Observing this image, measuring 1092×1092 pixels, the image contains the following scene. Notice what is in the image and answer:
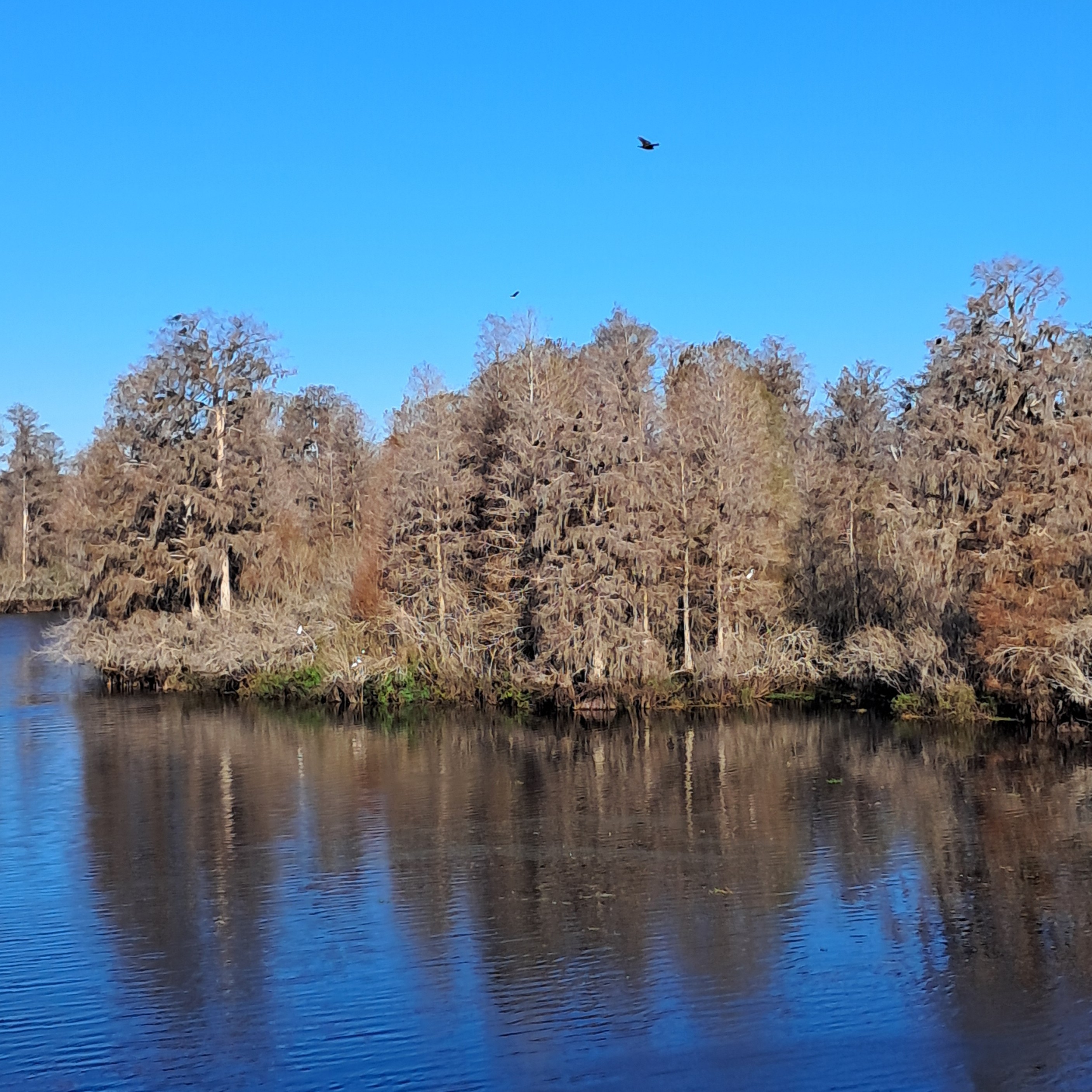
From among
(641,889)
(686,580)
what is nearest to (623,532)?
(686,580)

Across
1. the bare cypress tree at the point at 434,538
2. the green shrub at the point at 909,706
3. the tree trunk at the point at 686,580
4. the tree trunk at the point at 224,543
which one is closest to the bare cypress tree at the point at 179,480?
the tree trunk at the point at 224,543

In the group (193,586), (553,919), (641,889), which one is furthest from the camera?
(193,586)

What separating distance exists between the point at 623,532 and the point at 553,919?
19.7 metres

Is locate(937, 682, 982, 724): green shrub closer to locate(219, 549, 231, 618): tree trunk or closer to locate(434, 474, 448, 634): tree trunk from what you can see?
locate(434, 474, 448, 634): tree trunk

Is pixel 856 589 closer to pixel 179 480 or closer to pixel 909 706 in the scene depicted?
pixel 909 706

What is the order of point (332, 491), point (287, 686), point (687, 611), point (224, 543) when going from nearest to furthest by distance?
1. point (687, 611)
2. point (287, 686)
3. point (224, 543)
4. point (332, 491)

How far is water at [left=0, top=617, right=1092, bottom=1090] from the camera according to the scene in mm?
12852

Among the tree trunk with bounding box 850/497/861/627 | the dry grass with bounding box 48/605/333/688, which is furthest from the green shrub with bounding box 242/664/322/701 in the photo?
the tree trunk with bounding box 850/497/861/627

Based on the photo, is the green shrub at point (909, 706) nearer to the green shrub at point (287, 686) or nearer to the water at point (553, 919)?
the water at point (553, 919)

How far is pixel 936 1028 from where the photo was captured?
1335 cm

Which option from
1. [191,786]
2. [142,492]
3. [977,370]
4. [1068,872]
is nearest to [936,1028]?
[1068,872]

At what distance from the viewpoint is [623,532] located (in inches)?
1417

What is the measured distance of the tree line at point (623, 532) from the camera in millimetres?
31328

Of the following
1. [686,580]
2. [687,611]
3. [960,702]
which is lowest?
[960,702]
